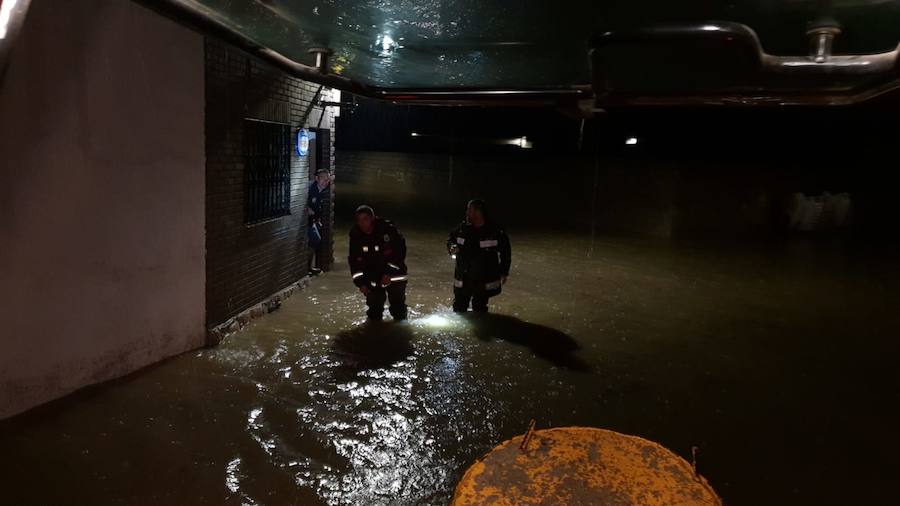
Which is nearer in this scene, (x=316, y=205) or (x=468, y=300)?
(x=468, y=300)

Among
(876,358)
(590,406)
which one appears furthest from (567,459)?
(876,358)

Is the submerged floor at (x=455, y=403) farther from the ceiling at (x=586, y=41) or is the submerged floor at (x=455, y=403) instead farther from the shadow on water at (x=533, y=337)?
the ceiling at (x=586, y=41)

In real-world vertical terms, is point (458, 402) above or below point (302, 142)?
below

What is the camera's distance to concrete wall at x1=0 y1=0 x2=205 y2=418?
13.8 ft

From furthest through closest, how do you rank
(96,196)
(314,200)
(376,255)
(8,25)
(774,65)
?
1. (314,200)
2. (376,255)
3. (96,196)
4. (774,65)
5. (8,25)

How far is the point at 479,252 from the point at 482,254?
5 centimetres

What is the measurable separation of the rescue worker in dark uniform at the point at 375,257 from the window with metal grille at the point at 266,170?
4.39 ft

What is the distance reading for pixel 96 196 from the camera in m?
4.82

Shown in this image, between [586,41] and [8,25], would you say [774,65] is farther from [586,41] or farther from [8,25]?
[8,25]

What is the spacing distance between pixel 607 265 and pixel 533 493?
33.4 ft

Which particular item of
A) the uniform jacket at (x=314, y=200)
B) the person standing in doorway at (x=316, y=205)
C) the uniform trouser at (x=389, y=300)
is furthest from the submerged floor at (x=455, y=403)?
the uniform jacket at (x=314, y=200)

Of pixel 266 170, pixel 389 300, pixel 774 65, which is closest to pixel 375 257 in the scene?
pixel 389 300

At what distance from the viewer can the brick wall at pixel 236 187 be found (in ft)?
20.6

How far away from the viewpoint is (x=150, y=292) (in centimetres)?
559
